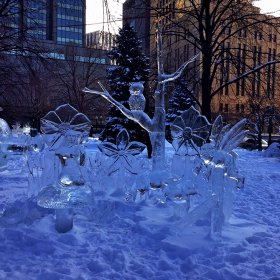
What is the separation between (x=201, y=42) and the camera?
9727 millimetres

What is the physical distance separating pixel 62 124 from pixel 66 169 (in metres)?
0.87

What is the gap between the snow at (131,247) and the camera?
264 cm

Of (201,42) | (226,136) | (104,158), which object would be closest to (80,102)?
(201,42)

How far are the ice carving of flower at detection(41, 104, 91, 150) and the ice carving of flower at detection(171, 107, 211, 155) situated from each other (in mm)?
1216

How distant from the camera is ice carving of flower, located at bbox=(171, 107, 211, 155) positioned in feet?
14.1

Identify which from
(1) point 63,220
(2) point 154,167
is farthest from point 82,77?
(1) point 63,220

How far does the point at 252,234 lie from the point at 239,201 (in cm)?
209

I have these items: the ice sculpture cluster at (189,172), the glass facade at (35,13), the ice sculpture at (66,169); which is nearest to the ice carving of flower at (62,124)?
the ice sculpture at (66,169)

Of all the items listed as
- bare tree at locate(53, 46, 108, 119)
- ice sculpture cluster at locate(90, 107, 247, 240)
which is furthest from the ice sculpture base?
bare tree at locate(53, 46, 108, 119)

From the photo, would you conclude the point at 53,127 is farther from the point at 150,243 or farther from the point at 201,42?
the point at 201,42

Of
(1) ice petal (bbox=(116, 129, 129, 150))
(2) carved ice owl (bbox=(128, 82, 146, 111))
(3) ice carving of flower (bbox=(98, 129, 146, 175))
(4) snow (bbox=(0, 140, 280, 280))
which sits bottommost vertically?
(4) snow (bbox=(0, 140, 280, 280))

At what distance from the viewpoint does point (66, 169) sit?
344cm

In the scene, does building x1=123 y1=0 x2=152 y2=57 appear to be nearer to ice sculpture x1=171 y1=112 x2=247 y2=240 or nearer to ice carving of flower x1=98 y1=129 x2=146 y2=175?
ice carving of flower x1=98 y1=129 x2=146 y2=175

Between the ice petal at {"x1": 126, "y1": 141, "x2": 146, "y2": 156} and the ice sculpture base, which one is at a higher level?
the ice petal at {"x1": 126, "y1": 141, "x2": 146, "y2": 156}
